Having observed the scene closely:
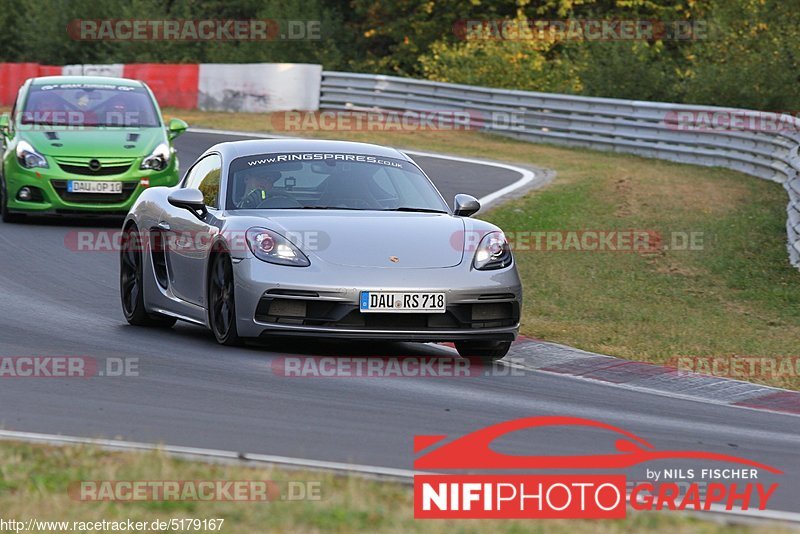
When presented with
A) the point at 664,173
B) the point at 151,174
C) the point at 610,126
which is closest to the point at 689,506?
the point at 151,174

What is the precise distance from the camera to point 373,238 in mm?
9680

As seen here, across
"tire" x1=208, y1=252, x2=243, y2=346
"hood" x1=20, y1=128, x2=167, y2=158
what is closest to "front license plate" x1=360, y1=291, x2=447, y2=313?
"tire" x1=208, y1=252, x2=243, y2=346

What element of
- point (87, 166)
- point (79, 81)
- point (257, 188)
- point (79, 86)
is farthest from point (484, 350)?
point (79, 81)

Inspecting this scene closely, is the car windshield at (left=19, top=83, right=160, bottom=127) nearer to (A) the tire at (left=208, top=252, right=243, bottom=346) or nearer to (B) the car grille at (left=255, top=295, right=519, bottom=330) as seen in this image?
(A) the tire at (left=208, top=252, right=243, bottom=346)

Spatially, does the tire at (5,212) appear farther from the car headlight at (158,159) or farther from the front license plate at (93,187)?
the car headlight at (158,159)

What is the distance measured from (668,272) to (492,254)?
5315mm

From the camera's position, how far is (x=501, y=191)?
832 inches

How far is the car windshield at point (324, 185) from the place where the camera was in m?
10.4

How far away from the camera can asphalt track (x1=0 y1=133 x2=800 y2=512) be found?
672 cm

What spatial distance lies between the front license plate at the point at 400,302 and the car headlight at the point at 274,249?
454mm

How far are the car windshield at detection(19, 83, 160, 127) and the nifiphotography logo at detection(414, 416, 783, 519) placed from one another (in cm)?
1243

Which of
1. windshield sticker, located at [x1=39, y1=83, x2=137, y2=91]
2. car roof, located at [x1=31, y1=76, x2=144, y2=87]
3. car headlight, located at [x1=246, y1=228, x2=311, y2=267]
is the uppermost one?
car headlight, located at [x1=246, y1=228, x2=311, y2=267]

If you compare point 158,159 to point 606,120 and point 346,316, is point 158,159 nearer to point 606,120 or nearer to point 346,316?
point 346,316

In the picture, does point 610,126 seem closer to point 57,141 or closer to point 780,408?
point 57,141
